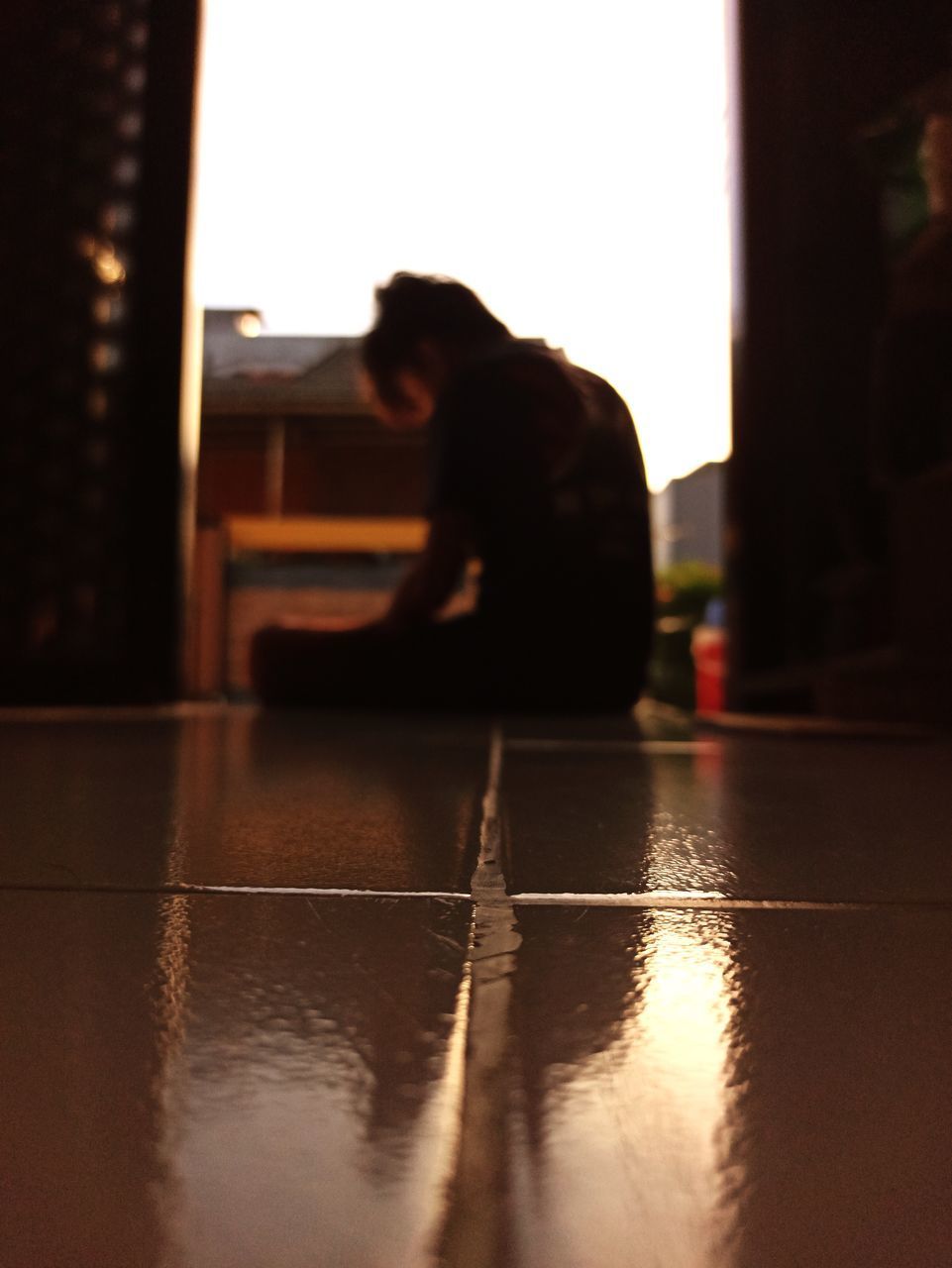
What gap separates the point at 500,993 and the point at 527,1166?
9 centimetres

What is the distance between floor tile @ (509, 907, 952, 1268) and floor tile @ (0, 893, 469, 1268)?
2cm

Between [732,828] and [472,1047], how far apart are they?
37 centimetres

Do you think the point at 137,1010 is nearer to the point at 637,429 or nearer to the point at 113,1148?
the point at 113,1148

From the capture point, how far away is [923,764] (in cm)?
101

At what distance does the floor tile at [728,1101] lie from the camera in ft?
0.57

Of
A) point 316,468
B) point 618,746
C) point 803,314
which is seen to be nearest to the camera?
point 618,746

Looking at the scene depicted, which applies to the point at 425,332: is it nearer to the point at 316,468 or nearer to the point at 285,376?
the point at 285,376

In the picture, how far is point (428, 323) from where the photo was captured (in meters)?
2.21

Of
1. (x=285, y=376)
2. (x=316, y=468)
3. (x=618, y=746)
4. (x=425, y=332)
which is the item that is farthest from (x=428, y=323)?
(x=316, y=468)

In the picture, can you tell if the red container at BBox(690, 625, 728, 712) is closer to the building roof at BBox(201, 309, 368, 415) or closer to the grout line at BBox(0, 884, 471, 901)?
the building roof at BBox(201, 309, 368, 415)

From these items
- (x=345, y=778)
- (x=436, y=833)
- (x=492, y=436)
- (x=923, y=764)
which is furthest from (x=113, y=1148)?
(x=492, y=436)

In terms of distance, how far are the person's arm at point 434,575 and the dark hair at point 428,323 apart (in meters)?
0.41

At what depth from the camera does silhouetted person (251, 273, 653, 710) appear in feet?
6.63

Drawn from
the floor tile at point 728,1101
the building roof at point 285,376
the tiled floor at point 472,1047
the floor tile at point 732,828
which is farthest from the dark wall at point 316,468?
the floor tile at point 728,1101
